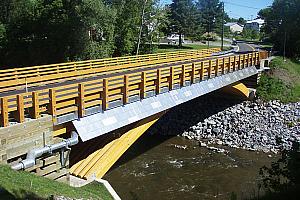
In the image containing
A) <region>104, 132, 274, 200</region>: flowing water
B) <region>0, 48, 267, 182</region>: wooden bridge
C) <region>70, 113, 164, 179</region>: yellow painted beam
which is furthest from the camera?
<region>104, 132, 274, 200</region>: flowing water

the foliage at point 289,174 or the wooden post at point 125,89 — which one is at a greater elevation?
the wooden post at point 125,89

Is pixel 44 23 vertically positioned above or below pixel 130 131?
above

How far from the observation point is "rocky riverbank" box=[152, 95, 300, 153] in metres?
27.5

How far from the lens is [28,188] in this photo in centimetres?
941

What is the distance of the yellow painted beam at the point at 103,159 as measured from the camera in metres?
14.0

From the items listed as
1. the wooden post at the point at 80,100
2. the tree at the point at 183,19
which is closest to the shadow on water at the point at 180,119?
the wooden post at the point at 80,100

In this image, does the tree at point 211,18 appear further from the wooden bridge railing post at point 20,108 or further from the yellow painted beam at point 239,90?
the wooden bridge railing post at point 20,108

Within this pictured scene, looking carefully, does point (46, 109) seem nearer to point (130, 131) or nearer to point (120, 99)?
point (120, 99)

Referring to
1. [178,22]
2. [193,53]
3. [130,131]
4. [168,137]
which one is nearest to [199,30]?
[178,22]

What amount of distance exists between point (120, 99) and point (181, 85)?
587cm

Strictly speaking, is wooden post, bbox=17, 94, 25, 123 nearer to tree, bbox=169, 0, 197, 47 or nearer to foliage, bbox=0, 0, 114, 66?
foliage, bbox=0, 0, 114, 66

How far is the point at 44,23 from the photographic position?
141 ft

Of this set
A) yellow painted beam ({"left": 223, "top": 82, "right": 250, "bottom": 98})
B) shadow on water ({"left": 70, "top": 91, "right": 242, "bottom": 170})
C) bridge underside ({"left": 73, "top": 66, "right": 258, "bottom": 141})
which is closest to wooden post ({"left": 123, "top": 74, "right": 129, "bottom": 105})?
bridge underside ({"left": 73, "top": 66, "right": 258, "bottom": 141})

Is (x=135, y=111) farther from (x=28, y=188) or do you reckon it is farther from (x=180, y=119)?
(x=180, y=119)
